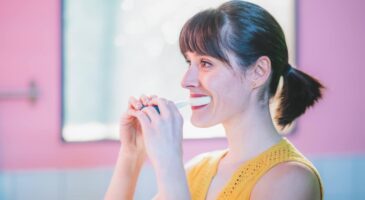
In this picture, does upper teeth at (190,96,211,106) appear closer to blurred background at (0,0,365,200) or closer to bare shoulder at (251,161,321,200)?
bare shoulder at (251,161,321,200)

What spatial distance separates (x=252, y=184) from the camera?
3.12 ft

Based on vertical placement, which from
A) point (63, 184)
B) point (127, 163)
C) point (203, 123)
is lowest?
point (63, 184)

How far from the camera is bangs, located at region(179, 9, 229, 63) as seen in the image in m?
0.97

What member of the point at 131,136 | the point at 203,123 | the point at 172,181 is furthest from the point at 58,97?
the point at 172,181

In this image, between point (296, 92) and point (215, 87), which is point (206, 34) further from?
point (296, 92)

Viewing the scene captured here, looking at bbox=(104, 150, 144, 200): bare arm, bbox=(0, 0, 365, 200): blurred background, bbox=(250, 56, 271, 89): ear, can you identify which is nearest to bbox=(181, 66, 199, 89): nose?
bbox=(250, 56, 271, 89): ear

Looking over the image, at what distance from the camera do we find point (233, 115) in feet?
3.35

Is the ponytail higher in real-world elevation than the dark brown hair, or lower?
lower

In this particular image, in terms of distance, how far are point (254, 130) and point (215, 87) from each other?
0.38ft

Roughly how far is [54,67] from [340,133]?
1219 millimetres

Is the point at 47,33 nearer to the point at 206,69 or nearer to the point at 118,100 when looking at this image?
the point at 118,100

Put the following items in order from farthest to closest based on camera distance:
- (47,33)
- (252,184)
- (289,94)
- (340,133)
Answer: (340,133) < (47,33) < (289,94) < (252,184)

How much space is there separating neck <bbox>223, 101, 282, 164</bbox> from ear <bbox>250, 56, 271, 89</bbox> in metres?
0.05

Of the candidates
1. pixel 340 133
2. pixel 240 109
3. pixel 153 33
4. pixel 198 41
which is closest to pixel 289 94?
pixel 240 109
